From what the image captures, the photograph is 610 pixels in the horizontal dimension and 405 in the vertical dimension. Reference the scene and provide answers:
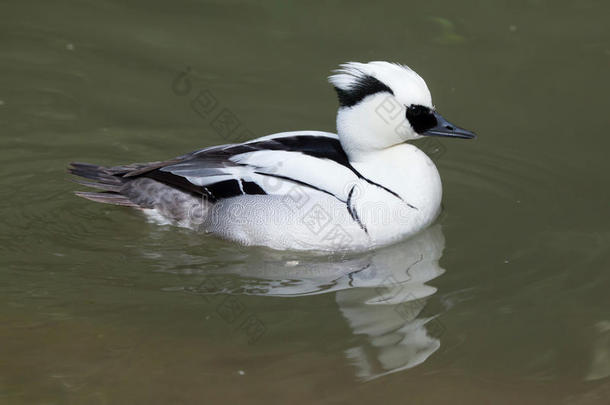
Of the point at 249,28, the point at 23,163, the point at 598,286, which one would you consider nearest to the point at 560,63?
the point at 249,28

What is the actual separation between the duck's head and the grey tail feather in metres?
1.98

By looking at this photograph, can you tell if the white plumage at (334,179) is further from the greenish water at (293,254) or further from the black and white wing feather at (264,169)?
the greenish water at (293,254)

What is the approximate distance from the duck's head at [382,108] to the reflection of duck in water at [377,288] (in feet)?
2.92

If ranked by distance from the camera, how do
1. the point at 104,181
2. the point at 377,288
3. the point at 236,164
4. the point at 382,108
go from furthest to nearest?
1. the point at 104,181
2. the point at 236,164
3. the point at 382,108
4. the point at 377,288

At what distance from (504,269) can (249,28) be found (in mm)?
5478

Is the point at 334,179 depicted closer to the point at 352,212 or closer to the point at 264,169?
the point at 352,212

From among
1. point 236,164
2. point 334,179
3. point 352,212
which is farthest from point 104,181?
point 352,212

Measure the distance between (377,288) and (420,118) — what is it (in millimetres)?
1461

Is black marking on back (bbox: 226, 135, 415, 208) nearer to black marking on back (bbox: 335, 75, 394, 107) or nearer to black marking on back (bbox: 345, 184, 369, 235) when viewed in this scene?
black marking on back (bbox: 345, 184, 369, 235)

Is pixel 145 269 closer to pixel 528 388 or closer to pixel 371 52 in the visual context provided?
pixel 528 388

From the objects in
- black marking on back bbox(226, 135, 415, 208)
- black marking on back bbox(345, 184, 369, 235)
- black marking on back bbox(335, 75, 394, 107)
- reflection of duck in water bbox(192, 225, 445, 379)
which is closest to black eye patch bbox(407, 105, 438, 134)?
black marking on back bbox(335, 75, 394, 107)

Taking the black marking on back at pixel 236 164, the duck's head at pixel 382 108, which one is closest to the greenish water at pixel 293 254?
the black marking on back at pixel 236 164

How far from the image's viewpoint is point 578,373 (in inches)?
223

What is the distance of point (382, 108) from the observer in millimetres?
7086
